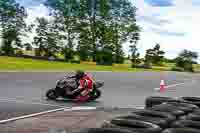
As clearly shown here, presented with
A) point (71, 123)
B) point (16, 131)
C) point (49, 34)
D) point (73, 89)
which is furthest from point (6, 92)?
point (49, 34)

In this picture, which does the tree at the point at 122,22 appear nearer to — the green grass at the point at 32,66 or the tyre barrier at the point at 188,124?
the green grass at the point at 32,66

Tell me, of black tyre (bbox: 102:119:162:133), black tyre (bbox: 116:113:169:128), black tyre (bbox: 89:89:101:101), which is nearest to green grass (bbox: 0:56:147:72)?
black tyre (bbox: 89:89:101:101)

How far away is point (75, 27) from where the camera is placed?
8206 centimetres

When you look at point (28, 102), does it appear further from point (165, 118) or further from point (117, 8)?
point (117, 8)

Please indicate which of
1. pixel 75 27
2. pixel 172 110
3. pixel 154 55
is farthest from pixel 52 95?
pixel 154 55

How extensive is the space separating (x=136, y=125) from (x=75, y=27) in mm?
76969

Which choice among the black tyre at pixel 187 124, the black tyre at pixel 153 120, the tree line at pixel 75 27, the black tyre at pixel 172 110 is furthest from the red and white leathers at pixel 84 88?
the tree line at pixel 75 27

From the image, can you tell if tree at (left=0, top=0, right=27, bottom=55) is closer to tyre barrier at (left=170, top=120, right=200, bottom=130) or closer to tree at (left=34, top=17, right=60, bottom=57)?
tree at (left=34, top=17, right=60, bottom=57)

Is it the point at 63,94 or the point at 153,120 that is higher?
the point at 153,120

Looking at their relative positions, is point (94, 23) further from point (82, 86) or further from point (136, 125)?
point (136, 125)

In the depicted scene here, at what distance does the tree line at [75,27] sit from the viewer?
82062 millimetres

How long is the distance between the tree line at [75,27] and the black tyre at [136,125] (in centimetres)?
7603

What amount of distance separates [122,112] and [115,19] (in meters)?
71.8

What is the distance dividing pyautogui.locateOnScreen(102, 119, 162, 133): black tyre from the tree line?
249 ft
